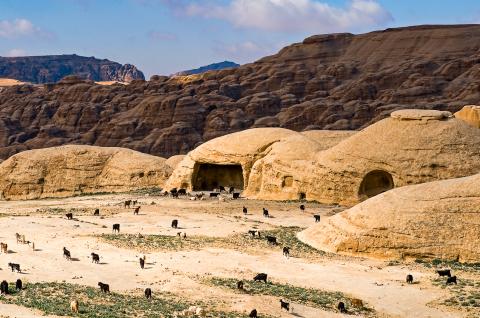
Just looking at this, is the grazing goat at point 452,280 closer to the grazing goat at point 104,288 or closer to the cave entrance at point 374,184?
the grazing goat at point 104,288

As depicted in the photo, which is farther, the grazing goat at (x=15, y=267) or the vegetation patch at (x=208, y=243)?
the vegetation patch at (x=208, y=243)

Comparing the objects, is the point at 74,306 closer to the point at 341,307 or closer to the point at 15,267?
the point at 15,267

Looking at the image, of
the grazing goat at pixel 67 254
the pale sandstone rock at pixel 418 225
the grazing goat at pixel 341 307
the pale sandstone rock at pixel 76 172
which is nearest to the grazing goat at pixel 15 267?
the grazing goat at pixel 67 254

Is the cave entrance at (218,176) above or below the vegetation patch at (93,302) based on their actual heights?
above

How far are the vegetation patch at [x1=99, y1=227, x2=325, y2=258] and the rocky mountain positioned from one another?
227 ft

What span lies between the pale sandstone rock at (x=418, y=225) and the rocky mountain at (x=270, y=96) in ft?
227

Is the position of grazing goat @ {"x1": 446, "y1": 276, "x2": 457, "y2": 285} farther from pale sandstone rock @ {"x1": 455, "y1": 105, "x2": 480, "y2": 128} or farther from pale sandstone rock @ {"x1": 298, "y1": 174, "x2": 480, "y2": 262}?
pale sandstone rock @ {"x1": 455, "y1": 105, "x2": 480, "y2": 128}

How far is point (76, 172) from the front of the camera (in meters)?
64.9

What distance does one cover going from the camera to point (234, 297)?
24641 mm

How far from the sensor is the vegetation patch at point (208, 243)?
3341cm

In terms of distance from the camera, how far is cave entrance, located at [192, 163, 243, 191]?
59406 mm

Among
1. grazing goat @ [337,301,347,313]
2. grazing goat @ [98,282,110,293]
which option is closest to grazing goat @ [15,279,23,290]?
grazing goat @ [98,282,110,293]

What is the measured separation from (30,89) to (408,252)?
12510cm

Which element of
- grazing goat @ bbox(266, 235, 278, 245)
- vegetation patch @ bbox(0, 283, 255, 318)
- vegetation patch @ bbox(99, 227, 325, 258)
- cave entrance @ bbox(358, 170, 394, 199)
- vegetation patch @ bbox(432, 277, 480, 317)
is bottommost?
vegetation patch @ bbox(0, 283, 255, 318)
